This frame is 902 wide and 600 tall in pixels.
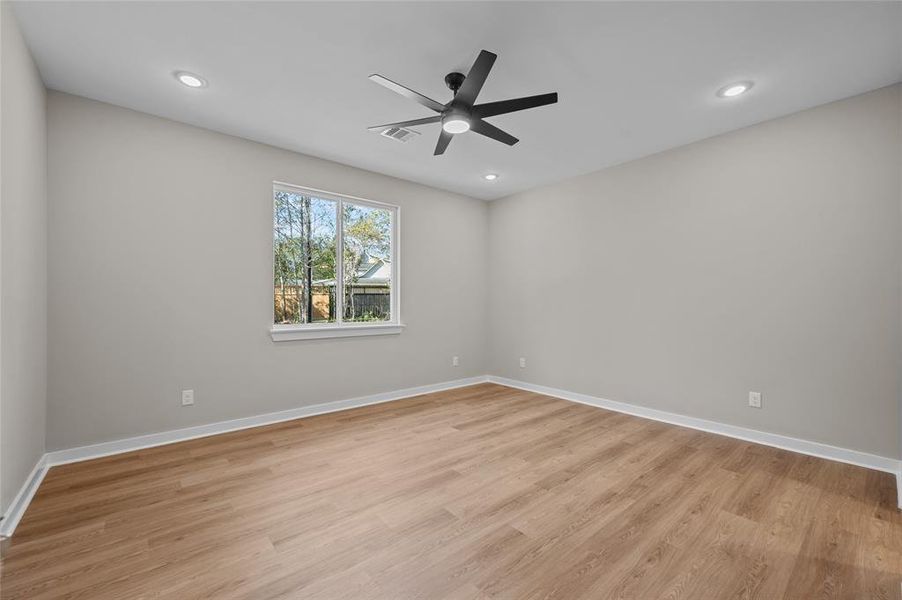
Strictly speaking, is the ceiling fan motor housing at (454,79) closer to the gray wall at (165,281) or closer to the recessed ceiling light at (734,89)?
the recessed ceiling light at (734,89)

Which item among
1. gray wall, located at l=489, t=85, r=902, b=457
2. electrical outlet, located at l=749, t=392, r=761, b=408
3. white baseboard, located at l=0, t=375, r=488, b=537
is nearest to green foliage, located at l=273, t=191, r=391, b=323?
white baseboard, located at l=0, t=375, r=488, b=537

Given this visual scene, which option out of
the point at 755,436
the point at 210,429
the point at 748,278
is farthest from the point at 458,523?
the point at 748,278

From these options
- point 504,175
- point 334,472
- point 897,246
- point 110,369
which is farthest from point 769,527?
point 110,369

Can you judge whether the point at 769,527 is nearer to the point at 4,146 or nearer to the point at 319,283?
the point at 319,283

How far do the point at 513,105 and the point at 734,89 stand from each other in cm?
170

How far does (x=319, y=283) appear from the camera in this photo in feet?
13.4

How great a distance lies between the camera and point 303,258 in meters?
3.97

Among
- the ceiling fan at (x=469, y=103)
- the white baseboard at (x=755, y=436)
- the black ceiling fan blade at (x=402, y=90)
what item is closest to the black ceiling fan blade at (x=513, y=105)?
the ceiling fan at (x=469, y=103)

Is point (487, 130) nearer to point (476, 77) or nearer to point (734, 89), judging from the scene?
point (476, 77)

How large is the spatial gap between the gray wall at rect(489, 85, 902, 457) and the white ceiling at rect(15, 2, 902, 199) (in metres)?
0.40

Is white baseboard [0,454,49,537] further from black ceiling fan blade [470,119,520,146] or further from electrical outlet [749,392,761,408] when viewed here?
electrical outlet [749,392,761,408]

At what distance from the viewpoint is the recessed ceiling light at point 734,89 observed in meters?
2.61

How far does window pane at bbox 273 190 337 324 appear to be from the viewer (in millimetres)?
3812

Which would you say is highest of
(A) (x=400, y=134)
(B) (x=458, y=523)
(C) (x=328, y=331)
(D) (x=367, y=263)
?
(A) (x=400, y=134)
